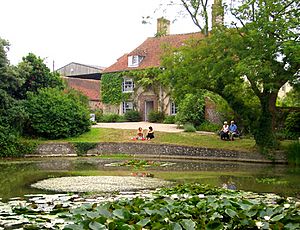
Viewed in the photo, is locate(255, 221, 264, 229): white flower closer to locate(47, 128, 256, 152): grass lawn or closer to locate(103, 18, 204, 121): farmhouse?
locate(47, 128, 256, 152): grass lawn

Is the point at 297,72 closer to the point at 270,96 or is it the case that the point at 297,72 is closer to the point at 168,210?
the point at 270,96

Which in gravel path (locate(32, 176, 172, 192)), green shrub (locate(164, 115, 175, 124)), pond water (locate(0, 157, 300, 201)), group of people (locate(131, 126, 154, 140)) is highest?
green shrub (locate(164, 115, 175, 124))

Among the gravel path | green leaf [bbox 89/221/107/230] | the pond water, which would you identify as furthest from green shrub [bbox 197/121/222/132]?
green leaf [bbox 89/221/107/230]

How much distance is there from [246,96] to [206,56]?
3.85 metres

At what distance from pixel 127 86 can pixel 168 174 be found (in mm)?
27950

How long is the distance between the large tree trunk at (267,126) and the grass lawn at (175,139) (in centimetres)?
77

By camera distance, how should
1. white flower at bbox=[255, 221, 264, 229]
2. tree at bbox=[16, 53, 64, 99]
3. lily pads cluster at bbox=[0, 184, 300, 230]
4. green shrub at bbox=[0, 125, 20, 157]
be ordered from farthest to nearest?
tree at bbox=[16, 53, 64, 99], green shrub at bbox=[0, 125, 20, 157], white flower at bbox=[255, 221, 264, 229], lily pads cluster at bbox=[0, 184, 300, 230]

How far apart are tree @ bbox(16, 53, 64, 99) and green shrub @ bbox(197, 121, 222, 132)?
453 inches

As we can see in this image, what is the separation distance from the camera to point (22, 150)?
2697 cm

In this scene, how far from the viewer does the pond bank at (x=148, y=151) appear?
25.7 m

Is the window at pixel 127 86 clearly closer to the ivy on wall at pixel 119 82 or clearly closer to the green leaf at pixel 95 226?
the ivy on wall at pixel 119 82

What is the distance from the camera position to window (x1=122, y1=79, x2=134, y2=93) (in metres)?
45.0

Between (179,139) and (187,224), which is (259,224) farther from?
(179,139)

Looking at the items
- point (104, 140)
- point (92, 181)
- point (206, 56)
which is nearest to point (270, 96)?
point (206, 56)
